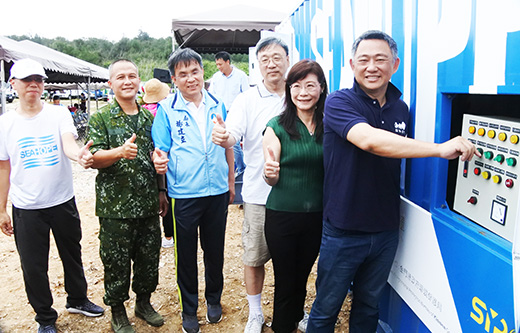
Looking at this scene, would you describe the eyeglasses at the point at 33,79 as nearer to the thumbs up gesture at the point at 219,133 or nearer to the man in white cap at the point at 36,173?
the man in white cap at the point at 36,173

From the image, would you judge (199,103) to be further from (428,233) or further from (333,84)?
(428,233)

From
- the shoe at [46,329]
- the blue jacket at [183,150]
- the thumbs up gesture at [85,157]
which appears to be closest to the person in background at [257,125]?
the blue jacket at [183,150]

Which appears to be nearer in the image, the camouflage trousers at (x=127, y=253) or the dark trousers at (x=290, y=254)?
the dark trousers at (x=290, y=254)

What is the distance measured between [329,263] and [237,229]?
128 inches

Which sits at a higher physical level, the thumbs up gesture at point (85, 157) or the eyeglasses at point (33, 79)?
the eyeglasses at point (33, 79)

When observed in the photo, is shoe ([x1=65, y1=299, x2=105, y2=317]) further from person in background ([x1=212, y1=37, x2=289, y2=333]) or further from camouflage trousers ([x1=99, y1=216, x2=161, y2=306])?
person in background ([x1=212, y1=37, x2=289, y2=333])

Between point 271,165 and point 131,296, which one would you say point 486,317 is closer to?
point 271,165

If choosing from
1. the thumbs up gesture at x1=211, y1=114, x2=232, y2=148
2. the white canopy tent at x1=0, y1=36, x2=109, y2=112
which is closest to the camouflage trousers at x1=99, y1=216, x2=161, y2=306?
the thumbs up gesture at x1=211, y1=114, x2=232, y2=148

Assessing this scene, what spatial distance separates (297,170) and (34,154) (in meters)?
1.70

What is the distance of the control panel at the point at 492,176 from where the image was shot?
140 centimetres

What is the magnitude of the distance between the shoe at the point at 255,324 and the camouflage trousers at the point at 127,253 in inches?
28.6

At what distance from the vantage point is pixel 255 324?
2.79 meters

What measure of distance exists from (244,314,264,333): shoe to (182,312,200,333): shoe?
342mm

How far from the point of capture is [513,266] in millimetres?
1290
